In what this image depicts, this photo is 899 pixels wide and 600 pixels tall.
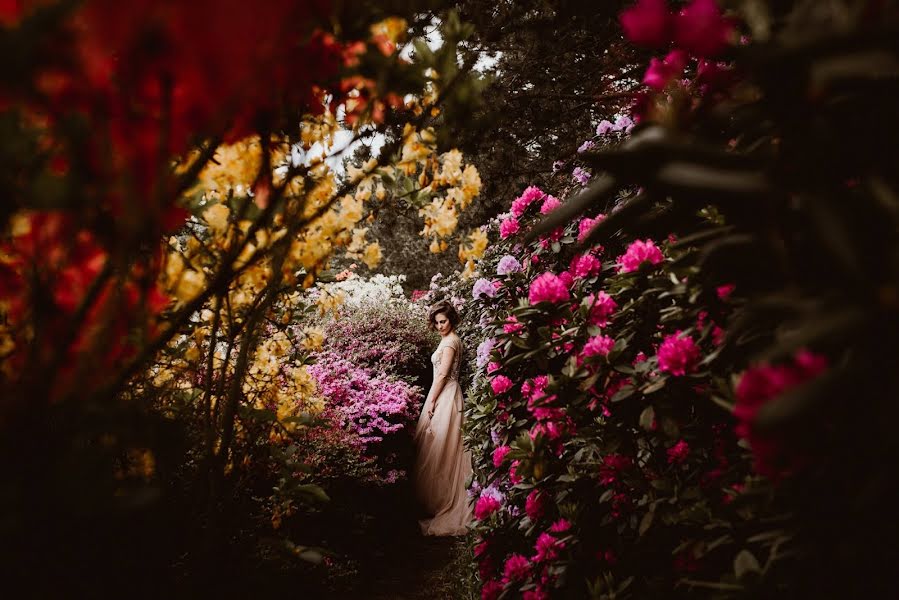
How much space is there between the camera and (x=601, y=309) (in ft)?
5.74

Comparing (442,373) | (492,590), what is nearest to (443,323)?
(442,373)

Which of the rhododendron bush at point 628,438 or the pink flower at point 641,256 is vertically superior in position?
the pink flower at point 641,256

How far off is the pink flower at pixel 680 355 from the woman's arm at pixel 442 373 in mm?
4569

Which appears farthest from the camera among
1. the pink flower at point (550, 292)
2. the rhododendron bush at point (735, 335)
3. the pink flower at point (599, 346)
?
the pink flower at point (550, 292)

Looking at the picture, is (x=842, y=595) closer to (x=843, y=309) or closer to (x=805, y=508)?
(x=805, y=508)

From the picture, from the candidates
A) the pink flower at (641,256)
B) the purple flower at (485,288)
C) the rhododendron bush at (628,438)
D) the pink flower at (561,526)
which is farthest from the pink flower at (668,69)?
the purple flower at (485,288)

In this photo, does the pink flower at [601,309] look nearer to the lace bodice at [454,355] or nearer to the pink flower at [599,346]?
the pink flower at [599,346]

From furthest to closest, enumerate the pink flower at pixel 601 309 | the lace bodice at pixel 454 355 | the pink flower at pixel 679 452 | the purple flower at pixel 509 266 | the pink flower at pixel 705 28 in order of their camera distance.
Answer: the lace bodice at pixel 454 355
the purple flower at pixel 509 266
the pink flower at pixel 601 309
the pink flower at pixel 679 452
the pink flower at pixel 705 28

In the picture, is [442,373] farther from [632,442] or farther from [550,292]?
[632,442]

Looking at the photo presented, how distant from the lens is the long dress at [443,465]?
18.1 ft

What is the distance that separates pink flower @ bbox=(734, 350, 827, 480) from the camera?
1.92 feet

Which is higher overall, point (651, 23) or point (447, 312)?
point (447, 312)

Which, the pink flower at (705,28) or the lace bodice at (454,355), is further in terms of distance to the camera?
the lace bodice at (454,355)

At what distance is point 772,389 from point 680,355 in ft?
2.48
